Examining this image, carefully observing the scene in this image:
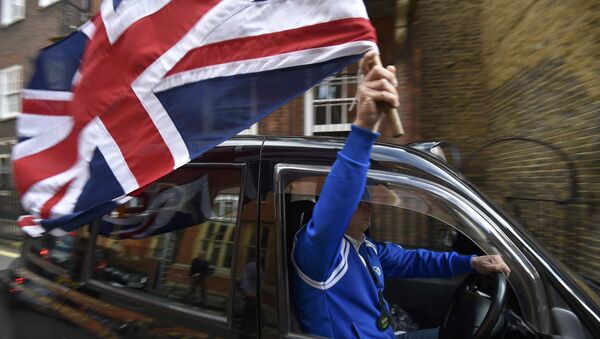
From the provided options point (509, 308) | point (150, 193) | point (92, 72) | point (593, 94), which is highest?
point (593, 94)

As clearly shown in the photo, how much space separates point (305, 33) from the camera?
149cm

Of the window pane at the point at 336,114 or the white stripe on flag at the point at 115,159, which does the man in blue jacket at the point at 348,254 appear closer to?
the white stripe on flag at the point at 115,159

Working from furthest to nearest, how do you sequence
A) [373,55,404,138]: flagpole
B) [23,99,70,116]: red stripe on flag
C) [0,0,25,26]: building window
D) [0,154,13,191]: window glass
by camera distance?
[0,0,25,26]: building window, [0,154,13,191]: window glass, [23,99,70,116]: red stripe on flag, [373,55,404,138]: flagpole

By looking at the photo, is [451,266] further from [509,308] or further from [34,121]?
[34,121]

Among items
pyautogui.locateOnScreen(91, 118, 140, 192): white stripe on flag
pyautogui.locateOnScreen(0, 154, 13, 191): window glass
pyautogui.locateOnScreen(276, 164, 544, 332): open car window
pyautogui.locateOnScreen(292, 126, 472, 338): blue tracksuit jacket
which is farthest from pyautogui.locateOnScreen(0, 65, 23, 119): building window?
pyautogui.locateOnScreen(292, 126, 472, 338): blue tracksuit jacket

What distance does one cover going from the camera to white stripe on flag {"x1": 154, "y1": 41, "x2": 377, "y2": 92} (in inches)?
55.7

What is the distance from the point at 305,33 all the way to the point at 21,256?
85.6 inches

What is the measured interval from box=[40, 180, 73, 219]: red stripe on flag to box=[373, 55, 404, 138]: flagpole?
52.1 inches

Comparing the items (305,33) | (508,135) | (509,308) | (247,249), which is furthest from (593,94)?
(247,249)

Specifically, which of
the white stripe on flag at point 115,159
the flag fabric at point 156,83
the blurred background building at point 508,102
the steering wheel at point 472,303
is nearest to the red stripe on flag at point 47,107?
the flag fabric at point 156,83

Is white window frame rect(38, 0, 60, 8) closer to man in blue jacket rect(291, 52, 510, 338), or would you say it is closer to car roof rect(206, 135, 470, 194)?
car roof rect(206, 135, 470, 194)

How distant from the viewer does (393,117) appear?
51.8 inches

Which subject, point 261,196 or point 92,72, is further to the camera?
point 92,72

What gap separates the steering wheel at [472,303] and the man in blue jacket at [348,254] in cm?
11
